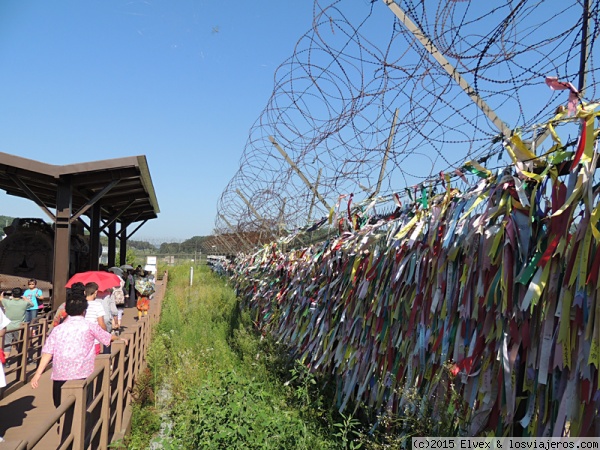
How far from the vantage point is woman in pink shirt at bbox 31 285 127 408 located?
16.1 feet

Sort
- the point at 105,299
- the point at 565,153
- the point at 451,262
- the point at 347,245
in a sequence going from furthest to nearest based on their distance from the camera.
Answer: the point at 105,299
the point at 347,245
the point at 451,262
the point at 565,153

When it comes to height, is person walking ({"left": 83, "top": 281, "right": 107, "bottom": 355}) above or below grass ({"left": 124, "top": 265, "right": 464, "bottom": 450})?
above

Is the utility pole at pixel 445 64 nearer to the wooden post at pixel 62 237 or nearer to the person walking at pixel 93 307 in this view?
the person walking at pixel 93 307

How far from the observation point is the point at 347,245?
5145mm

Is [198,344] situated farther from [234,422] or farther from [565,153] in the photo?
[565,153]

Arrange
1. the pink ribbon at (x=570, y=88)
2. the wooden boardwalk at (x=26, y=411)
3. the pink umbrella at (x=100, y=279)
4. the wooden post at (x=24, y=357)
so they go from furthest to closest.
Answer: the pink umbrella at (x=100, y=279) → the wooden post at (x=24, y=357) → the wooden boardwalk at (x=26, y=411) → the pink ribbon at (x=570, y=88)

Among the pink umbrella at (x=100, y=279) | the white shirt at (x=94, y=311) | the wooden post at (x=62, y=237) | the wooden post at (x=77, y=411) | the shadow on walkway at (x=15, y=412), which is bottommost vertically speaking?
the shadow on walkway at (x=15, y=412)

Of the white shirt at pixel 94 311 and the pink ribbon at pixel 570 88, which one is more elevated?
the pink ribbon at pixel 570 88

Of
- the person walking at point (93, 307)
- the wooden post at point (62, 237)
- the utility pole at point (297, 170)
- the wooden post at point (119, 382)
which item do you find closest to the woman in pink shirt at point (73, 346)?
the wooden post at point (119, 382)

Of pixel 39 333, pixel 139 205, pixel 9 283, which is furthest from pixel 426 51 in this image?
pixel 139 205

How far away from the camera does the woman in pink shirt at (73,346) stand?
4.91 metres

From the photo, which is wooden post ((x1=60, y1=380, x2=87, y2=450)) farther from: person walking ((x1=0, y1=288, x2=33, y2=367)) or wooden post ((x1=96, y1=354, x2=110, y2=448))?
person walking ((x1=0, y1=288, x2=33, y2=367))

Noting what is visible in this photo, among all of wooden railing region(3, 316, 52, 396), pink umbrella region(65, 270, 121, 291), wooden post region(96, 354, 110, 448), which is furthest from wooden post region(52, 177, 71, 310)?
wooden post region(96, 354, 110, 448)

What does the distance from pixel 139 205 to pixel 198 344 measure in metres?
14.2
